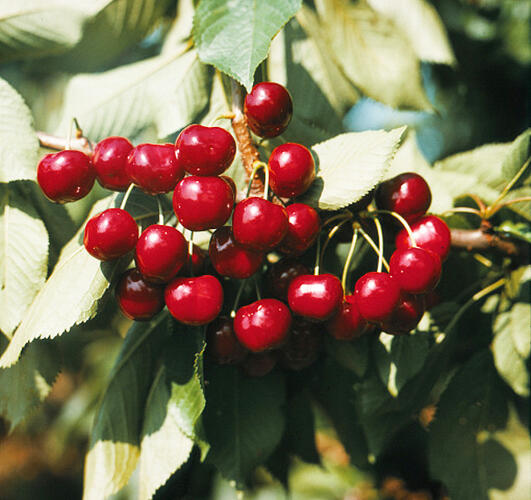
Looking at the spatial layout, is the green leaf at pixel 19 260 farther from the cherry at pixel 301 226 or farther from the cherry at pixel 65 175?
the cherry at pixel 301 226

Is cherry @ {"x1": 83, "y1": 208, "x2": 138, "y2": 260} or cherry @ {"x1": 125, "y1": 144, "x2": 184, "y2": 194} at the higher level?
cherry @ {"x1": 125, "y1": 144, "x2": 184, "y2": 194}

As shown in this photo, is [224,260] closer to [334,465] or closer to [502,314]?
[502,314]

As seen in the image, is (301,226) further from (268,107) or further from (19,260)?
(19,260)

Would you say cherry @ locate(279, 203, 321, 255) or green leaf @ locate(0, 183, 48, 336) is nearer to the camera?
Answer: cherry @ locate(279, 203, 321, 255)

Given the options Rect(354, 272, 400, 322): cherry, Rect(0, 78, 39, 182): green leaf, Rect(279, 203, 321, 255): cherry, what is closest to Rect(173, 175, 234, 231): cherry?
Rect(279, 203, 321, 255): cherry

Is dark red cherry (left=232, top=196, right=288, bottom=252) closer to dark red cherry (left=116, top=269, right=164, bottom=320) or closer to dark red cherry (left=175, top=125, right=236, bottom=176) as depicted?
dark red cherry (left=175, top=125, right=236, bottom=176)

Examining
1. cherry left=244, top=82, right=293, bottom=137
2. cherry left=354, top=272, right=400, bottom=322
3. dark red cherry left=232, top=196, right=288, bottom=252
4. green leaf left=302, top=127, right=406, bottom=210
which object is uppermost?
cherry left=244, top=82, right=293, bottom=137
